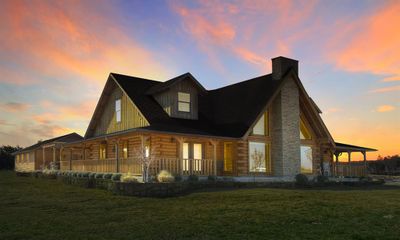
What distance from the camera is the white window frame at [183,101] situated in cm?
3109

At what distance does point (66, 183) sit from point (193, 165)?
27.3ft

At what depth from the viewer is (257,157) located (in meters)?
29.8

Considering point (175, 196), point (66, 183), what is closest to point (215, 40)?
point (175, 196)

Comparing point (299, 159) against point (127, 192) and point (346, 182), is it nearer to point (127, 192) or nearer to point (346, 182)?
point (346, 182)

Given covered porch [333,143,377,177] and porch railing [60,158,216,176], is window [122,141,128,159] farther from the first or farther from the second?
covered porch [333,143,377,177]

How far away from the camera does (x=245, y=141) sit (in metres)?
29.1

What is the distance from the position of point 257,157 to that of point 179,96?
7.05 metres

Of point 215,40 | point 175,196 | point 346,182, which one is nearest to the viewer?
point 175,196

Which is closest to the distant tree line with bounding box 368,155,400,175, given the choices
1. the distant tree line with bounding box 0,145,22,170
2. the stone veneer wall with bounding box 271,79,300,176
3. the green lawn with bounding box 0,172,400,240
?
the stone veneer wall with bounding box 271,79,300,176

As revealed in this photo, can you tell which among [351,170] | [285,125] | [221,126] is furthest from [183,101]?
[351,170]

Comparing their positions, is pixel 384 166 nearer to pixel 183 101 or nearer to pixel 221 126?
pixel 221 126

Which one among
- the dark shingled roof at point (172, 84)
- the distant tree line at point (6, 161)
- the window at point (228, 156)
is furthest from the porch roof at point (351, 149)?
the distant tree line at point (6, 161)

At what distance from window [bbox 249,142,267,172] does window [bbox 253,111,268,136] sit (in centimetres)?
79

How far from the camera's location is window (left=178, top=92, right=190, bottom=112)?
31094mm
